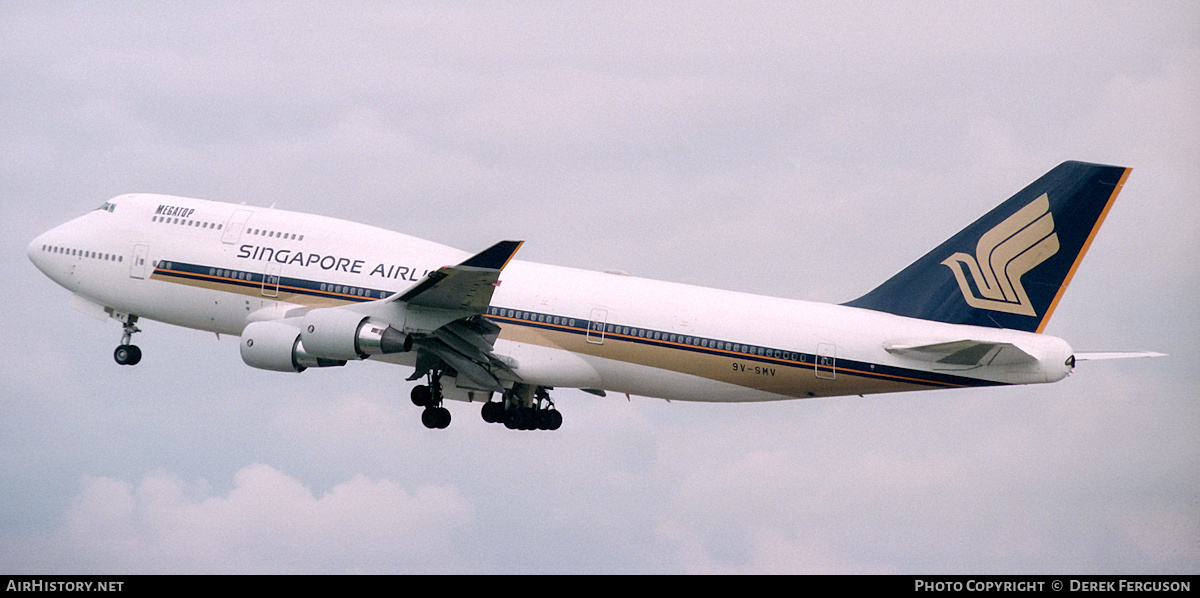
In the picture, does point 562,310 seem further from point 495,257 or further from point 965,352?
point 965,352

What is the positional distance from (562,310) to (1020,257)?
12935 mm

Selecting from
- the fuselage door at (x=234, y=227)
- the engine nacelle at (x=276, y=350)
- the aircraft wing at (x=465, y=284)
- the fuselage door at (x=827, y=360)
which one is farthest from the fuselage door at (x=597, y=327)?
the fuselage door at (x=234, y=227)

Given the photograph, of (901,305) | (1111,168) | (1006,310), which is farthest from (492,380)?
(1111,168)

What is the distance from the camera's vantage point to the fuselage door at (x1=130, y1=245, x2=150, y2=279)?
44938 millimetres

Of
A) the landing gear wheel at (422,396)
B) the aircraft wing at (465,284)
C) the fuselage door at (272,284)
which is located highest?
the fuselage door at (272,284)

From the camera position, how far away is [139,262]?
4500cm

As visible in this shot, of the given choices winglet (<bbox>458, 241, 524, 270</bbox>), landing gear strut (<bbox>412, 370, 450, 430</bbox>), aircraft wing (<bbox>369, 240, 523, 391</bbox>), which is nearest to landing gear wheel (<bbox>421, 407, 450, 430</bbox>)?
landing gear strut (<bbox>412, 370, 450, 430</bbox>)

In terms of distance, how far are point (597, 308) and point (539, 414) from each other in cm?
580

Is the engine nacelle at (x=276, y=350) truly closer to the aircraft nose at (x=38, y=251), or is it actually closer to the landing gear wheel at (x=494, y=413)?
the landing gear wheel at (x=494, y=413)

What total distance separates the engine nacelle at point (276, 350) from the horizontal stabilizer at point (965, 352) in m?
15.7

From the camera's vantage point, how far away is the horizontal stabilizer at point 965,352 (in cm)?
3778

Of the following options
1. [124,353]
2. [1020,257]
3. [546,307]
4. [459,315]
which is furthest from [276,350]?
[1020,257]

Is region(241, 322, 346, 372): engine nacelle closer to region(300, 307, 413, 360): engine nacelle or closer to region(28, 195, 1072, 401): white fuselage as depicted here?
region(300, 307, 413, 360): engine nacelle

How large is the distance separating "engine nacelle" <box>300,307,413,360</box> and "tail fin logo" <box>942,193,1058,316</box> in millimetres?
15782
